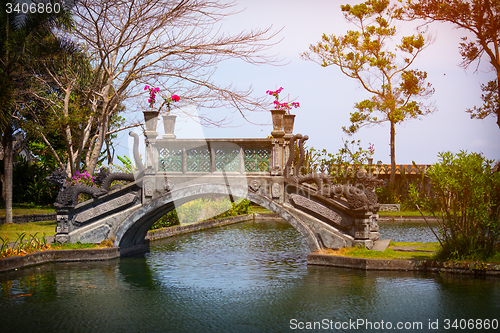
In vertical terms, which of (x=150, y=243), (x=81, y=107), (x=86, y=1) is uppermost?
(x=86, y=1)

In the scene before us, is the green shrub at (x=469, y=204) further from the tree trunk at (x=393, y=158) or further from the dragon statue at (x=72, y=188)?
the tree trunk at (x=393, y=158)

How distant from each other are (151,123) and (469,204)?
9166mm

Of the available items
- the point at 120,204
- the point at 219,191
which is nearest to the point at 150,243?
the point at 120,204

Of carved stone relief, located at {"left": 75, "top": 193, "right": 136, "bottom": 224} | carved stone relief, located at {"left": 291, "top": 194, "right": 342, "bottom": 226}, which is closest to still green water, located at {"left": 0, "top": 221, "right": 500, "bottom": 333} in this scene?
carved stone relief, located at {"left": 291, "top": 194, "right": 342, "bottom": 226}

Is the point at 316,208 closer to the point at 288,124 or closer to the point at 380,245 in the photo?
the point at 380,245

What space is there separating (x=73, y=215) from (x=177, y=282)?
5.09 metres

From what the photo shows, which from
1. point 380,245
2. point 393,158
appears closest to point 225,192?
point 380,245

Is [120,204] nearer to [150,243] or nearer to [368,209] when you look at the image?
[150,243]

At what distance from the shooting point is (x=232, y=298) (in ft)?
35.5

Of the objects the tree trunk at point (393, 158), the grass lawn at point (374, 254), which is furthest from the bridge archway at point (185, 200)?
the tree trunk at point (393, 158)

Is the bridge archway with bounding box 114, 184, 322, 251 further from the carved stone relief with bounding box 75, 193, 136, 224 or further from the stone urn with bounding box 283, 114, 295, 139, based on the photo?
the stone urn with bounding box 283, 114, 295, 139

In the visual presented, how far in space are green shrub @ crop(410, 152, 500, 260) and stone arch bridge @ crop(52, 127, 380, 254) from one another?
6.73 ft

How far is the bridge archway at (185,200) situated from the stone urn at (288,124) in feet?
7.58

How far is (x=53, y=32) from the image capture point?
872 inches
